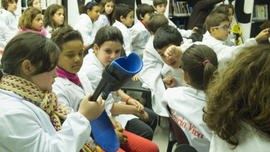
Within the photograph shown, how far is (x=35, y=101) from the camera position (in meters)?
1.05

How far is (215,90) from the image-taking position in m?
0.92

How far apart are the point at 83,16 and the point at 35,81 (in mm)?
3996

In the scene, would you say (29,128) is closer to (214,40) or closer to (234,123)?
(234,123)

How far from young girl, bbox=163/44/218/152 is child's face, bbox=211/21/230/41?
61.3 inches

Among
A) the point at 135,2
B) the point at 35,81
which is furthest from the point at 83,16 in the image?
the point at 35,81

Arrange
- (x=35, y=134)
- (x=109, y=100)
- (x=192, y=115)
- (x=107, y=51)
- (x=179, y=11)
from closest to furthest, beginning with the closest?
(x=35, y=134)
(x=192, y=115)
(x=109, y=100)
(x=107, y=51)
(x=179, y=11)

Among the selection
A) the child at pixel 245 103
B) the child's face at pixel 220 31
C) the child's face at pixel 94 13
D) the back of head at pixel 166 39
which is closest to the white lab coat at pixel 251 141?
the child at pixel 245 103

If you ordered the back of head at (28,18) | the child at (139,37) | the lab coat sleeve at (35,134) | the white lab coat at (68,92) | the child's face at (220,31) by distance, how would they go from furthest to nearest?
the child at (139,37)
the back of head at (28,18)
the child's face at (220,31)
the white lab coat at (68,92)
the lab coat sleeve at (35,134)

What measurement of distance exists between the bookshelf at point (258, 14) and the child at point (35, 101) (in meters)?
5.80

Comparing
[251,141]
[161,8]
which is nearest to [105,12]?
[161,8]

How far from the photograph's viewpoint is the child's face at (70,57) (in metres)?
1.48

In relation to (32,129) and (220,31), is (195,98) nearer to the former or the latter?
(32,129)

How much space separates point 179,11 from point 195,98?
4.68 m

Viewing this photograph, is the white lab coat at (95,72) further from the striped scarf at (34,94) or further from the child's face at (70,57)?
the striped scarf at (34,94)
